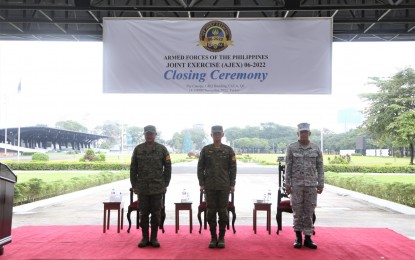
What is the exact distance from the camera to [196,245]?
16.2ft

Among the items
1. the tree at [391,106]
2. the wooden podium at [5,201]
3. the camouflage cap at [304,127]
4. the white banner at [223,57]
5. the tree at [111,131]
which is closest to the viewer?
the wooden podium at [5,201]

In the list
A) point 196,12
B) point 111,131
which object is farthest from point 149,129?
point 111,131

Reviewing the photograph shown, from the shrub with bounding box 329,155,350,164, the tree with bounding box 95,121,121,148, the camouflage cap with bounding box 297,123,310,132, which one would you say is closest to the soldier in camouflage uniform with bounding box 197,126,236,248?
the camouflage cap with bounding box 297,123,310,132

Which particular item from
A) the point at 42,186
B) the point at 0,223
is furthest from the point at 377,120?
the point at 0,223

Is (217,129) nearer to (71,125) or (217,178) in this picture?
(217,178)

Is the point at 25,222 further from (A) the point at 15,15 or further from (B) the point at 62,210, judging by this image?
(A) the point at 15,15

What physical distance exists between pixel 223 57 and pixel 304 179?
2409 mm

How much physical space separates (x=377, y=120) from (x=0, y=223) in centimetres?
2745

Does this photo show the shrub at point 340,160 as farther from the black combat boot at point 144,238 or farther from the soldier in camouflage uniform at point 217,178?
the black combat boot at point 144,238

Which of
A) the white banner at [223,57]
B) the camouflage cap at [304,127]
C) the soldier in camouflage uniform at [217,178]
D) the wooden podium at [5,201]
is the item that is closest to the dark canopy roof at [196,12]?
the white banner at [223,57]

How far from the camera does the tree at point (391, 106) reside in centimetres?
2638

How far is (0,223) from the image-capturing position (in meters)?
4.26

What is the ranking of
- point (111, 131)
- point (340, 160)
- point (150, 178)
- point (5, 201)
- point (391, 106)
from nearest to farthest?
point (5, 201) → point (150, 178) → point (340, 160) → point (391, 106) → point (111, 131)

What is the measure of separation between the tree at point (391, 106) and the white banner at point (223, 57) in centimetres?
2168
